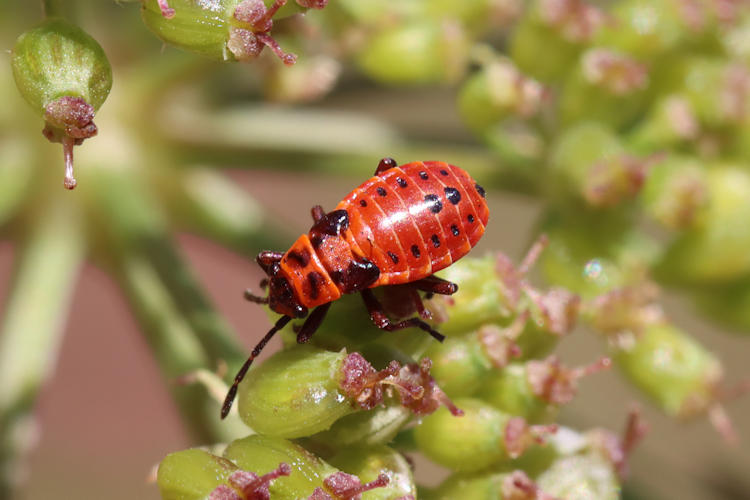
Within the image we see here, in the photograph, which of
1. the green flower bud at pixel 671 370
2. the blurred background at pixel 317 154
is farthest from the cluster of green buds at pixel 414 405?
the green flower bud at pixel 671 370

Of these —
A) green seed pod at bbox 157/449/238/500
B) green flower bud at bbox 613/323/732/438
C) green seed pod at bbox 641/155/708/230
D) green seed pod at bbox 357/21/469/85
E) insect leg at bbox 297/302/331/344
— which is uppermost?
green seed pod at bbox 357/21/469/85

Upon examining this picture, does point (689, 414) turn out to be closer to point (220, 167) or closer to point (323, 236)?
point (323, 236)

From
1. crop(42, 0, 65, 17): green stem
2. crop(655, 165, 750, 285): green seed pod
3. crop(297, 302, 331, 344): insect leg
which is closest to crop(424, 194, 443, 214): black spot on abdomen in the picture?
crop(297, 302, 331, 344): insect leg

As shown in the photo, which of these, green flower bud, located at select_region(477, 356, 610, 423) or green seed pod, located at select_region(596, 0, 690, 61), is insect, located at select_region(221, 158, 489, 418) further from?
green seed pod, located at select_region(596, 0, 690, 61)

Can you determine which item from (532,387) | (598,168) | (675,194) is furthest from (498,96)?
(532,387)

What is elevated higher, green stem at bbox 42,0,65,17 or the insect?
green stem at bbox 42,0,65,17

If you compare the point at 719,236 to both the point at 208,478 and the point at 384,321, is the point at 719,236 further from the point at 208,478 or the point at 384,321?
the point at 208,478

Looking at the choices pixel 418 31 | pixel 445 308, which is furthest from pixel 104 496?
pixel 445 308
